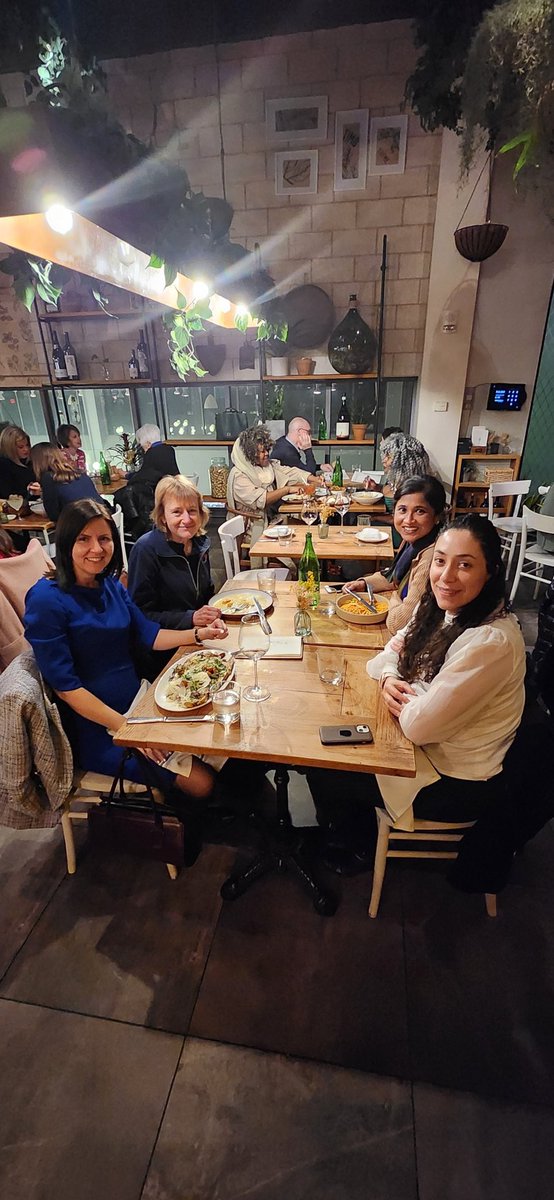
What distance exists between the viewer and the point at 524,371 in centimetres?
543

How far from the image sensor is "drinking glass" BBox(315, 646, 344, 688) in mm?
1759

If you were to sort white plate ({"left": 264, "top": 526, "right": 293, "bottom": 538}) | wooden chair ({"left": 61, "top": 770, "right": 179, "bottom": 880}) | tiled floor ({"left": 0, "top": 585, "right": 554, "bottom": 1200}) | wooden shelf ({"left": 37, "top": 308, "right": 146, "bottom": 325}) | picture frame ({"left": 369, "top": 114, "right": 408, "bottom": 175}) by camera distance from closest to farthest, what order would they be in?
tiled floor ({"left": 0, "top": 585, "right": 554, "bottom": 1200}) → wooden chair ({"left": 61, "top": 770, "right": 179, "bottom": 880}) → white plate ({"left": 264, "top": 526, "right": 293, "bottom": 538}) → picture frame ({"left": 369, "top": 114, "right": 408, "bottom": 175}) → wooden shelf ({"left": 37, "top": 308, "right": 146, "bottom": 325})

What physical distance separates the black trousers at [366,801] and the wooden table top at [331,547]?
60.8 inches

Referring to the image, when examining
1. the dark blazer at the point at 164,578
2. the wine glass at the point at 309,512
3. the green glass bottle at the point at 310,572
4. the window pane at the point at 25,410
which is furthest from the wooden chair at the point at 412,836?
the window pane at the point at 25,410

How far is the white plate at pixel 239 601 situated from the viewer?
228cm

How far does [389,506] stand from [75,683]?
3.24 meters

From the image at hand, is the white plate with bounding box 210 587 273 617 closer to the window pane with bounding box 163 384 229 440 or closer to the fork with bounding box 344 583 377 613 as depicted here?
the fork with bounding box 344 583 377 613

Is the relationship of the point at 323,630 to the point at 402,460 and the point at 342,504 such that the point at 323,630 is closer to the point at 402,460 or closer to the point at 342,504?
the point at 342,504

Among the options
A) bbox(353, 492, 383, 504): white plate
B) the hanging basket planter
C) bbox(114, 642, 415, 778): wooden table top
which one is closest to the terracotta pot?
the hanging basket planter

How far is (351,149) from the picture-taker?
16.5 feet

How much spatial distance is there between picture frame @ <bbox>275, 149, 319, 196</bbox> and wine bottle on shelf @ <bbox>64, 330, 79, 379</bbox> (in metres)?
2.92

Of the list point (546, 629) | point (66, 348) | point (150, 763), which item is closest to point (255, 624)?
point (150, 763)

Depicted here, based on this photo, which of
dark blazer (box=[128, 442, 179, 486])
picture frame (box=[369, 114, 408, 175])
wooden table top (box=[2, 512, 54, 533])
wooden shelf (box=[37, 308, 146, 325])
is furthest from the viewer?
wooden shelf (box=[37, 308, 146, 325])

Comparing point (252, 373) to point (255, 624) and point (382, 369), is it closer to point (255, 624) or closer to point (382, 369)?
point (382, 369)
